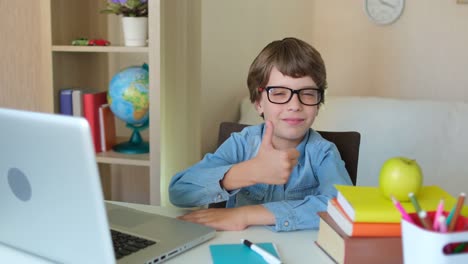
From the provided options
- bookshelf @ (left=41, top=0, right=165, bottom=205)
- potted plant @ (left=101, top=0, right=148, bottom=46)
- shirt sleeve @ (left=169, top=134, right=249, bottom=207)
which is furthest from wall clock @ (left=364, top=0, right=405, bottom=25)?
shirt sleeve @ (left=169, top=134, right=249, bottom=207)

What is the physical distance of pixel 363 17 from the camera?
3.29 metres

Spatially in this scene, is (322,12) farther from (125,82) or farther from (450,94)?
(125,82)

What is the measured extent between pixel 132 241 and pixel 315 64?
640 mm

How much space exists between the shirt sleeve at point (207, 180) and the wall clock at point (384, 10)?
2.04m

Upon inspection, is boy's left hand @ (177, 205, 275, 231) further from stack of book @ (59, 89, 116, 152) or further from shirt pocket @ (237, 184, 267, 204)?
stack of book @ (59, 89, 116, 152)

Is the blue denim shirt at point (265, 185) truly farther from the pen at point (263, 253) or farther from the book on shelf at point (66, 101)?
the book on shelf at point (66, 101)

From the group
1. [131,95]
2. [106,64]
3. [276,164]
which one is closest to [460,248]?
[276,164]

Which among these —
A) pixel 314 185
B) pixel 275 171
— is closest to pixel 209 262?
pixel 275 171

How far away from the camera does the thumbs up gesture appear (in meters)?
1.16

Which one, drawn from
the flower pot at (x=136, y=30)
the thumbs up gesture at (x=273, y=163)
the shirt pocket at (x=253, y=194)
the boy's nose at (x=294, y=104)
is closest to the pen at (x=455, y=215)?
the thumbs up gesture at (x=273, y=163)

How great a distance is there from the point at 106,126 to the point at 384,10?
6.11 ft

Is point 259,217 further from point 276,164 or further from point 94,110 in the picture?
point 94,110

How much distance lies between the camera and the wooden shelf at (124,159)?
6.90 ft

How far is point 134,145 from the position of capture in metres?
2.23
